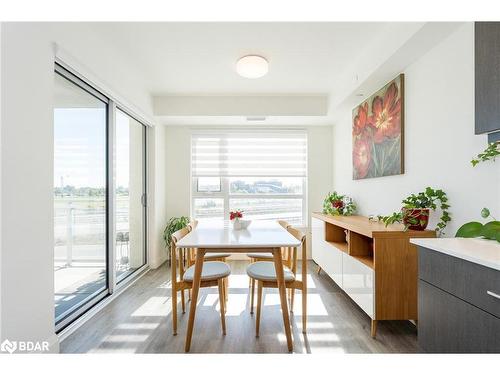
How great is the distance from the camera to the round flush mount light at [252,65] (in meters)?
2.69

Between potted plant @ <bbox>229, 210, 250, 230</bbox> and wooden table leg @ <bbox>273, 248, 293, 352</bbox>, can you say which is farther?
potted plant @ <bbox>229, 210, 250, 230</bbox>

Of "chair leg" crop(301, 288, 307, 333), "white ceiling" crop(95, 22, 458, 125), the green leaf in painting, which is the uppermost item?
"white ceiling" crop(95, 22, 458, 125)

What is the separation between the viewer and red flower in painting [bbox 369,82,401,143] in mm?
2564

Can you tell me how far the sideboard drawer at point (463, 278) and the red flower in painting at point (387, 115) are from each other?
1.45 m

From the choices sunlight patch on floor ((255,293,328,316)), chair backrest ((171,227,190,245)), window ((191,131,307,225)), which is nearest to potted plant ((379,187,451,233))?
sunlight patch on floor ((255,293,328,316))

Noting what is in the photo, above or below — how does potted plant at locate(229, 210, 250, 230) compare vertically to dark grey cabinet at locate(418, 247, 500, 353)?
above

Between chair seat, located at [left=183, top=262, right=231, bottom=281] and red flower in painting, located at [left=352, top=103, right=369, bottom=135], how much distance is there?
93.2 inches

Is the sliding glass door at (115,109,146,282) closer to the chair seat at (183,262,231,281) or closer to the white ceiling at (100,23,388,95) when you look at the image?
the white ceiling at (100,23,388,95)

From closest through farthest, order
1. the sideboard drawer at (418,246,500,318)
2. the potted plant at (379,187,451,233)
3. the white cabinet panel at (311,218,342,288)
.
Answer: the sideboard drawer at (418,246,500,318), the potted plant at (379,187,451,233), the white cabinet panel at (311,218,342,288)

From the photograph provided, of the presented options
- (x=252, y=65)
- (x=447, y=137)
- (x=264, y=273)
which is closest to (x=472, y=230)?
(x=447, y=137)

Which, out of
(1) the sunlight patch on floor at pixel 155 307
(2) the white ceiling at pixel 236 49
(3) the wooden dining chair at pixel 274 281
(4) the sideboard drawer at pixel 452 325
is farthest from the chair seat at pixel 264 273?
(2) the white ceiling at pixel 236 49

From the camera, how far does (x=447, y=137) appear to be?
6.50 feet
